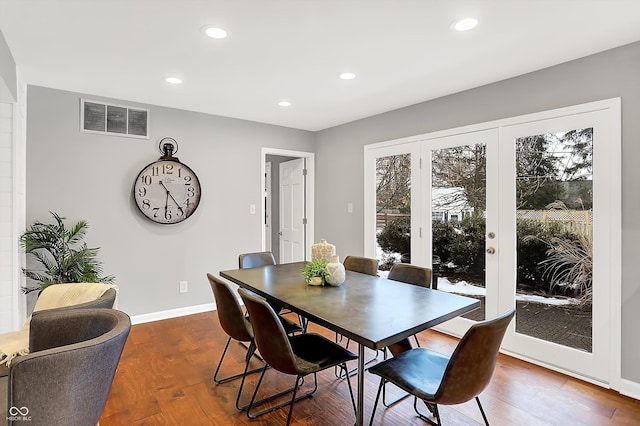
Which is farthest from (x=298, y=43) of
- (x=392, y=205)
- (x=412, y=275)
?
(x=392, y=205)

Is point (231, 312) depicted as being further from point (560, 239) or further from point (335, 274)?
point (560, 239)

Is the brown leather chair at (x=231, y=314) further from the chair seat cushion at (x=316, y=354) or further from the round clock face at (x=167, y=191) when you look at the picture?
the round clock face at (x=167, y=191)

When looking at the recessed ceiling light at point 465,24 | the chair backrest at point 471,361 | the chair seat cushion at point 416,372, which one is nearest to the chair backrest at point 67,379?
the chair seat cushion at point 416,372

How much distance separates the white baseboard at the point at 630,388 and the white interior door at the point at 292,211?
3755mm

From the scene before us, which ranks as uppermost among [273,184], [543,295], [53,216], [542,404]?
[273,184]

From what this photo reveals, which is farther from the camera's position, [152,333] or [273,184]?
[273,184]

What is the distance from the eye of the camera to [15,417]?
1.09 m

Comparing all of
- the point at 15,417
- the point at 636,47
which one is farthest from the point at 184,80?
the point at 636,47

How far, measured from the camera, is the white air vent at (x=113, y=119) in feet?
11.4

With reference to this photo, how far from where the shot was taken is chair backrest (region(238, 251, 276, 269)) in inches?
129

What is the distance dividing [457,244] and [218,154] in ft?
9.65

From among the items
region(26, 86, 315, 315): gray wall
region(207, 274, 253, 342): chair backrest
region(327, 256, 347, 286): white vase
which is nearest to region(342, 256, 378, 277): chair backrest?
region(327, 256, 347, 286): white vase

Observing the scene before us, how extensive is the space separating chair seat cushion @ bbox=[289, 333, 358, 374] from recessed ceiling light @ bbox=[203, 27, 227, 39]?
1995mm

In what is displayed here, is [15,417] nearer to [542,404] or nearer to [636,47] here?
[542,404]
